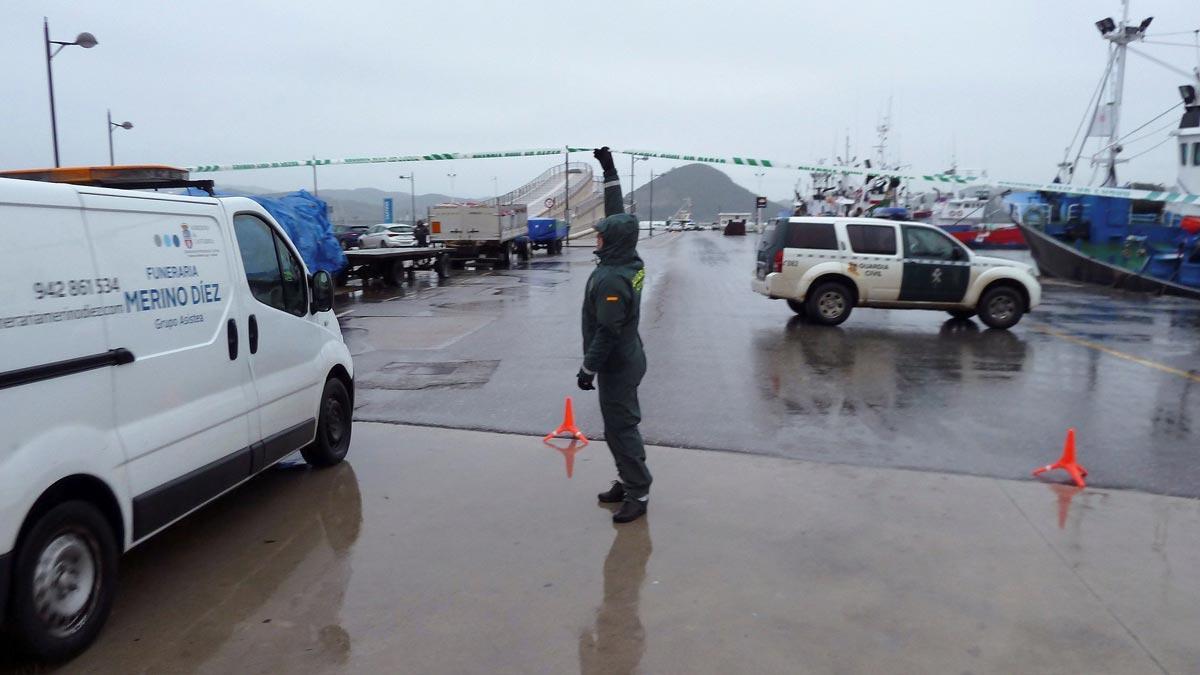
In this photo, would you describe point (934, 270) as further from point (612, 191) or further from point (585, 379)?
point (585, 379)

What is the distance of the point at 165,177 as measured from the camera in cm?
570

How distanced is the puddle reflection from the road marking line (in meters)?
8.62

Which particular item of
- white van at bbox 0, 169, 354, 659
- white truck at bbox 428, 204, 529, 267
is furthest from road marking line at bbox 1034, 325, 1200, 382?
white truck at bbox 428, 204, 529, 267

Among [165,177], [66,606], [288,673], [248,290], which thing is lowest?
[288,673]

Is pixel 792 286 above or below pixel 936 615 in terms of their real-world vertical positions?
above

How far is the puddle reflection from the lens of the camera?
387 cm

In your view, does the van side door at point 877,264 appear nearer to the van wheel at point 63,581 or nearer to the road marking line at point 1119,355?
the road marking line at point 1119,355

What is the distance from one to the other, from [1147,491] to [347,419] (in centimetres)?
606

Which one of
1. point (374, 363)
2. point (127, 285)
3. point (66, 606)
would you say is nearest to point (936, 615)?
point (66, 606)

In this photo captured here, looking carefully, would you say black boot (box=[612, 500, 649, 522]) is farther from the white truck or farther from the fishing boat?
the white truck

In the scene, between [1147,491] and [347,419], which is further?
[347,419]

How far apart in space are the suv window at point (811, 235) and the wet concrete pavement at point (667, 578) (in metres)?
8.49

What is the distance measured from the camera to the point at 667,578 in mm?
4723

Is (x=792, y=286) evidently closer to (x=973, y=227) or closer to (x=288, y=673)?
(x=288, y=673)
